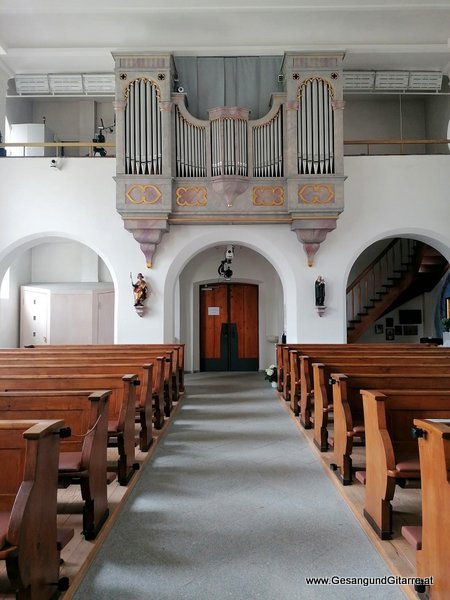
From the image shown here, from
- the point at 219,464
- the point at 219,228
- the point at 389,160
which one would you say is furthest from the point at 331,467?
the point at 389,160

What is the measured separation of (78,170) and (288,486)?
7.37 metres

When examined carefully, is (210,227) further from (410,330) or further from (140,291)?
(410,330)

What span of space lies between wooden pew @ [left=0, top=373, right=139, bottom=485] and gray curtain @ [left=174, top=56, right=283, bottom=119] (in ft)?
21.7

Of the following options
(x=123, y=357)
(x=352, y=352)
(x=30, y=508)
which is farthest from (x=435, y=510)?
(x=123, y=357)

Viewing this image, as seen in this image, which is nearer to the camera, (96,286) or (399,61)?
(399,61)

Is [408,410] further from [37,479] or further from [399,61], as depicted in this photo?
[399,61]

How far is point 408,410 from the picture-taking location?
329cm

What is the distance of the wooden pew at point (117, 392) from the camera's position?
12.8ft

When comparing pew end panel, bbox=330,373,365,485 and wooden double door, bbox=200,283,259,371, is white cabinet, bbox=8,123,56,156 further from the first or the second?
pew end panel, bbox=330,373,365,485

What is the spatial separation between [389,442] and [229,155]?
266 inches

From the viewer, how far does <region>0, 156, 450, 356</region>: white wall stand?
921 centimetres

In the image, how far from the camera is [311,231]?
888 centimetres

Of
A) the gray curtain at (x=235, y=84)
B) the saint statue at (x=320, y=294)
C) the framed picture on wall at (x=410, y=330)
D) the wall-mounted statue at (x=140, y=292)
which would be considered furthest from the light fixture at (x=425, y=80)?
the wall-mounted statue at (x=140, y=292)

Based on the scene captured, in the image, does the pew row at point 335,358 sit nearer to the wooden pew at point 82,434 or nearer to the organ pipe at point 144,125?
A: the wooden pew at point 82,434
